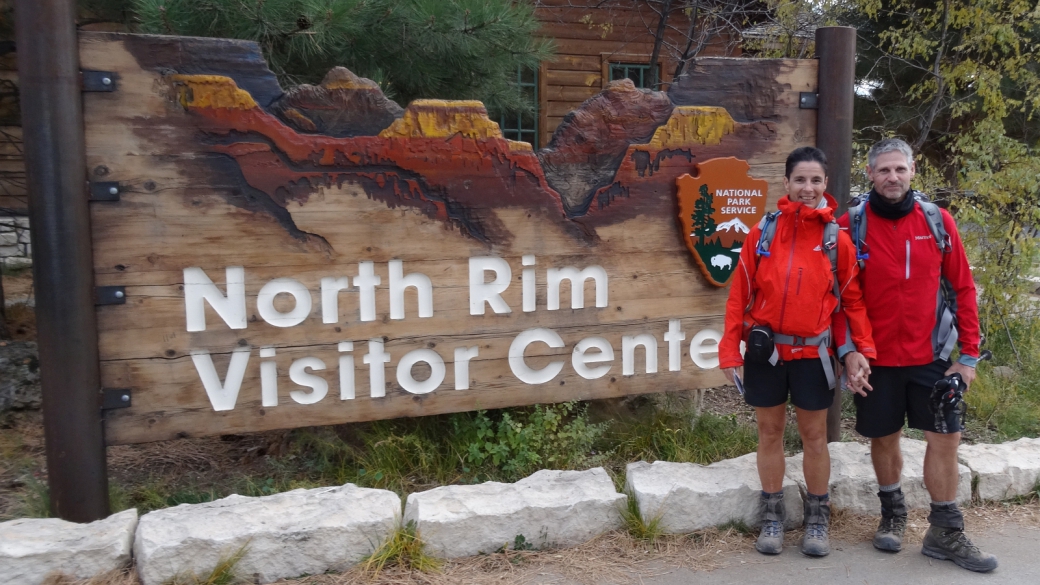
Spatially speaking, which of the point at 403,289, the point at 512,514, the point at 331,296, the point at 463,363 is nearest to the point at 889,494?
the point at 512,514

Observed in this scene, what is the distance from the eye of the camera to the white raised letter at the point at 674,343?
12.8 feet

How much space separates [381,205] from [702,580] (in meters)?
2.00

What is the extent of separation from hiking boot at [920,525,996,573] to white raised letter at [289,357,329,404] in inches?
102

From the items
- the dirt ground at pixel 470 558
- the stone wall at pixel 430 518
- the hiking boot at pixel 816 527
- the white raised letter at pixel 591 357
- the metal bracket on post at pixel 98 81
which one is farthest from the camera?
the white raised letter at pixel 591 357

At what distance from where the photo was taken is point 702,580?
3.08m

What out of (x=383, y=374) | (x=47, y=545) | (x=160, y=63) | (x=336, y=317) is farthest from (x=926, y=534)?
(x=160, y=63)

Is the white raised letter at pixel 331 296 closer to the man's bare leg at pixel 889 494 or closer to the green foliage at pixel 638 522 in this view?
the green foliage at pixel 638 522

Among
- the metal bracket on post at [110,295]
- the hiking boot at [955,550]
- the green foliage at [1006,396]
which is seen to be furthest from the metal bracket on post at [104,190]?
the green foliage at [1006,396]

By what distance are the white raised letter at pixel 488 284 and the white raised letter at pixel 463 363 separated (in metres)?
0.18

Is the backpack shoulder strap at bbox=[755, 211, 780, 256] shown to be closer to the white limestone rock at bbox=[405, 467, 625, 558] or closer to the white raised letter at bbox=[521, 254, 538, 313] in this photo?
the white raised letter at bbox=[521, 254, 538, 313]

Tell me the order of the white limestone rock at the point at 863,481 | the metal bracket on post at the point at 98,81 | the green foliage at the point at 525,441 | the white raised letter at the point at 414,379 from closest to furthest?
the metal bracket on post at the point at 98,81
the white raised letter at the point at 414,379
the white limestone rock at the point at 863,481
the green foliage at the point at 525,441

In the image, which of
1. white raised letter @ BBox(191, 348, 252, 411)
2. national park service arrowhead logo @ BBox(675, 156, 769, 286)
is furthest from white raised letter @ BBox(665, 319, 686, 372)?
white raised letter @ BBox(191, 348, 252, 411)

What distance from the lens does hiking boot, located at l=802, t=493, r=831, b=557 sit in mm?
3264

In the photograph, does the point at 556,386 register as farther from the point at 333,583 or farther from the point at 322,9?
the point at 322,9
